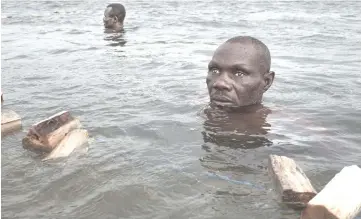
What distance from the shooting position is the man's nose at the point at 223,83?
17.3ft

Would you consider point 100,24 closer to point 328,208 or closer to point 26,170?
point 26,170

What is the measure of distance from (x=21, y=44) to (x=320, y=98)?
7.28 m

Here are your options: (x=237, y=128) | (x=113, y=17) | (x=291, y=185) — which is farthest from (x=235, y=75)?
(x=113, y=17)

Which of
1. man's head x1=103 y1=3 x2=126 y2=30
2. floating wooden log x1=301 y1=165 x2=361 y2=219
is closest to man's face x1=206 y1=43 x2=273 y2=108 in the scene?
floating wooden log x1=301 y1=165 x2=361 y2=219

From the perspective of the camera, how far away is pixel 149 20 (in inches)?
635

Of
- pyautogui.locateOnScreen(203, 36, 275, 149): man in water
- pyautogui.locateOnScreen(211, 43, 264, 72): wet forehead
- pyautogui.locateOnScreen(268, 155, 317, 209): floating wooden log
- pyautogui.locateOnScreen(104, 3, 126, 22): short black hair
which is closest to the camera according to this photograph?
pyautogui.locateOnScreen(268, 155, 317, 209): floating wooden log

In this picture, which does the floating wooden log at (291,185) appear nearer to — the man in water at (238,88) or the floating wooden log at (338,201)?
the floating wooden log at (338,201)

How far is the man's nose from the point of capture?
17.3ft

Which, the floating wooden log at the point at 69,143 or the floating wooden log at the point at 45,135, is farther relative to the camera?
the floating wooden log at the point at 45,135

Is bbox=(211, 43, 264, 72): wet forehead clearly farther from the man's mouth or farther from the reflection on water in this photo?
the reflection on water

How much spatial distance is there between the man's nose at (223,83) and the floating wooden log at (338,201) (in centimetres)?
238

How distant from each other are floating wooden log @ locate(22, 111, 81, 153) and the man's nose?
1.77 m

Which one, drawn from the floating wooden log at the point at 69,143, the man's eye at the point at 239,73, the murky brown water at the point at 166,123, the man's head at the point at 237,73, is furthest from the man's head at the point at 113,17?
the floating wooden log at the point at 69,143

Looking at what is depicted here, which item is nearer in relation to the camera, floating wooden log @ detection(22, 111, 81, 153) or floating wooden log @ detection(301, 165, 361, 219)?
floating wooden log @ detection(301, 165, 361, 219)
